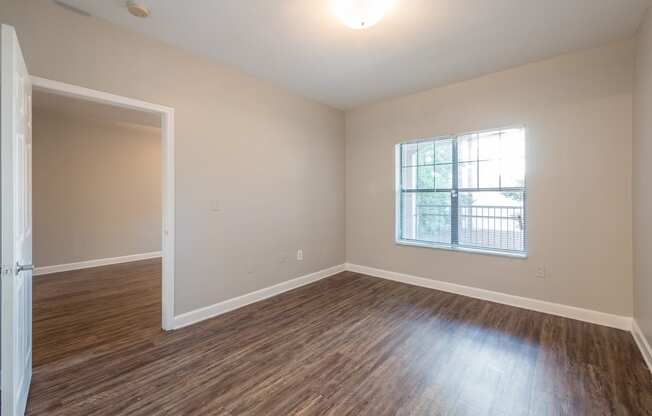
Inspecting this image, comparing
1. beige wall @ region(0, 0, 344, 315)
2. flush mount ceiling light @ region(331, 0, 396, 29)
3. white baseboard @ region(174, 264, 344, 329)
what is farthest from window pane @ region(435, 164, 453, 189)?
flush mount ceiling light @ region(331, 0, 396, 29)

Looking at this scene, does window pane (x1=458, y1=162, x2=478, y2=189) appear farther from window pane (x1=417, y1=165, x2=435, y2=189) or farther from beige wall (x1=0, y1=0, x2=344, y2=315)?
beige wall (x1=0, y1=0, x2=344, y2=315)

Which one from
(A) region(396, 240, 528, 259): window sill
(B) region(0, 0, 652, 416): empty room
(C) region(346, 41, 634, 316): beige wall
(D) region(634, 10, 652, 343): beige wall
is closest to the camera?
(B) region(0, 0, 652, 416): empty room

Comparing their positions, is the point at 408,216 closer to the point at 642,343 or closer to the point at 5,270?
the point at 642,343

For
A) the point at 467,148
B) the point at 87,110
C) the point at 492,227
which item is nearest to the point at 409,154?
the point at 467,148

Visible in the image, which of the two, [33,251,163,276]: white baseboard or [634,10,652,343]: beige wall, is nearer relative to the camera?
[634,10,652,343]: beige wall

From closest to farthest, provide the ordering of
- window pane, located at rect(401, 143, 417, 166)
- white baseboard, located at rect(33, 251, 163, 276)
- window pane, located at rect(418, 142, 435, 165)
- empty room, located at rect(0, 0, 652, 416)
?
1. empty room, located at rect(0, 0, 652, 416)
2. window pane, located at rect(418, 142, 435, 165)
3. window pane, located at rect(401, 143, 417, 166)
4. white baseboard, located at rect(33, 251, 163, 276)

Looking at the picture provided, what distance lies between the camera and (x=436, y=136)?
12.6ft

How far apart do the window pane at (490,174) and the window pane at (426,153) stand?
0.64 metres

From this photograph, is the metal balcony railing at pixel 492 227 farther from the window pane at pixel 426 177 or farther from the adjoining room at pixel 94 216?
the adjoining room at pixel 94 216

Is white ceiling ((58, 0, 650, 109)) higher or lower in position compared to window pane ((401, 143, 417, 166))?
higher

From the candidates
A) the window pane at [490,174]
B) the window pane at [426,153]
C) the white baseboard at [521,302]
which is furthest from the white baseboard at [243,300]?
the window pane at [490,174]

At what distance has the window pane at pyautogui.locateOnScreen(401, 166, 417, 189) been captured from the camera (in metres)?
4.23

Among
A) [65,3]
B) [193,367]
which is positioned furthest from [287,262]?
[65,3]

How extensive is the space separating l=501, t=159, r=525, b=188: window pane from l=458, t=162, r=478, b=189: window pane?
0.31m
